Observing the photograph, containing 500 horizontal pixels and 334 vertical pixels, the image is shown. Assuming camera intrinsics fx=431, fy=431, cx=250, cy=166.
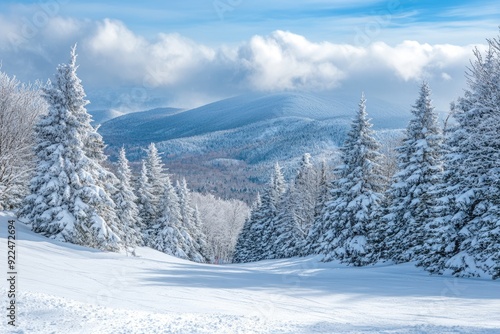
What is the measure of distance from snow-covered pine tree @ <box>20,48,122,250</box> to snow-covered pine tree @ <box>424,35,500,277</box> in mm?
17348

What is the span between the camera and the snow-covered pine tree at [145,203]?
43.2 m

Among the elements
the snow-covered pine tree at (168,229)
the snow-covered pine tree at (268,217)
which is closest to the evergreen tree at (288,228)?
the snow-covered pine tree at (268,217)

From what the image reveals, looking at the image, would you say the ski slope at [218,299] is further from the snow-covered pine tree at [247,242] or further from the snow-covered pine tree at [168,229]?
the snow-covered pine tree at [247,242]

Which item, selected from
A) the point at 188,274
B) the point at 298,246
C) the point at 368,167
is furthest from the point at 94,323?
the point at 298,246

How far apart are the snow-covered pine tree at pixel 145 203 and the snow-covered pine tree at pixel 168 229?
76 centimetres

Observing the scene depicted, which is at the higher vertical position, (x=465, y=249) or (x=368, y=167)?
(x=368, y=167)

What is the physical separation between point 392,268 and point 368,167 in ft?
24.7

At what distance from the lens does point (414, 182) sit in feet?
80.6

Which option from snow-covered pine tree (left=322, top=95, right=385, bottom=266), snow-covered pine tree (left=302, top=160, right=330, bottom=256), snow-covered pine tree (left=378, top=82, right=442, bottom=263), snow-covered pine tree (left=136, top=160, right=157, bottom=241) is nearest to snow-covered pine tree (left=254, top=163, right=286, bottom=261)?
snow-covered pine tree (left=302, top=160, right=330, bottom=256)

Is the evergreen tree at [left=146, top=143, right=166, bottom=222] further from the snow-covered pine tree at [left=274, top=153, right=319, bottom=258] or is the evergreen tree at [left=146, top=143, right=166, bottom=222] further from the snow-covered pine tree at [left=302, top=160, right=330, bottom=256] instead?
the snow-covered pine tree at [left=302, top=160, right=330, bottom=256]

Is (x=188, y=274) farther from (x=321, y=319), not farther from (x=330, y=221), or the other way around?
(x=330, y=221)

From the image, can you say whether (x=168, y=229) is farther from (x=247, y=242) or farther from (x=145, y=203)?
(x=247, y=242)

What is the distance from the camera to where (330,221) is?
2991 centimetres

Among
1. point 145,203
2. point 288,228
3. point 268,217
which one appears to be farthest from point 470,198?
point 268,217
